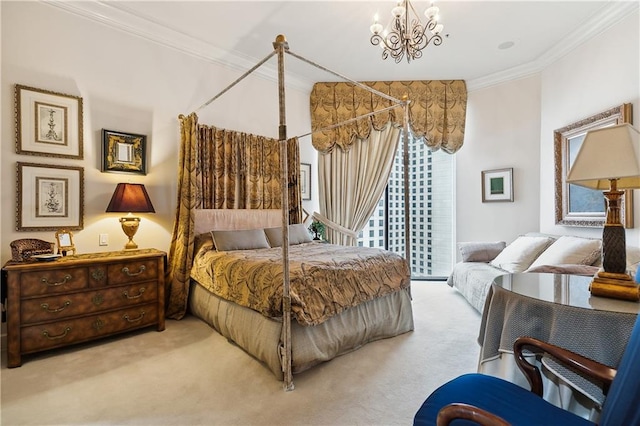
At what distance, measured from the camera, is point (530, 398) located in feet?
3.74

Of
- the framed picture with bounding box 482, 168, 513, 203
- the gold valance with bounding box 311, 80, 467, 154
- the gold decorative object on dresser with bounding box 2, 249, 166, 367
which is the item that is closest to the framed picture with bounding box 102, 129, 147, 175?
the gold decorative object on dresser with bounding box 2, 249, 166, 367

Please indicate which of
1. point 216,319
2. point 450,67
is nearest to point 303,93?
point 450,67

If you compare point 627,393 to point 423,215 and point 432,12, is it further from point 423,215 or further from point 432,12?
point 423,215

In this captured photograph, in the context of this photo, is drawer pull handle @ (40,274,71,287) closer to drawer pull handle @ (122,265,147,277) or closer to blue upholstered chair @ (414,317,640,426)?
drawer pull handle @ (122,265,147,277)

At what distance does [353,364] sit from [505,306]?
134 centimetres

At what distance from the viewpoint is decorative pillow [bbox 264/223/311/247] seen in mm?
3818

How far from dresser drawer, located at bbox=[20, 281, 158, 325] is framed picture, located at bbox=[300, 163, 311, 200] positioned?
104 inches

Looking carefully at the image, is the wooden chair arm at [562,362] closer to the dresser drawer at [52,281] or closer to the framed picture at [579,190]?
the framed picture at [579,190]

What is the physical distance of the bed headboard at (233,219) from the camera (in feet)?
12.0

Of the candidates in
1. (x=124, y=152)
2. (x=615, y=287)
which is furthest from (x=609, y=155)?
(x=124, y=152)

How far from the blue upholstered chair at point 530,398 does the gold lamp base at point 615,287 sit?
0.45 meters

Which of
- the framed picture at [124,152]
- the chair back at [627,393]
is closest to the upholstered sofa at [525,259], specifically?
the chair back at [627,393]

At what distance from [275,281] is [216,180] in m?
2.17

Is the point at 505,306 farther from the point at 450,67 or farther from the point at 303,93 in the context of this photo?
the point at 303,93
